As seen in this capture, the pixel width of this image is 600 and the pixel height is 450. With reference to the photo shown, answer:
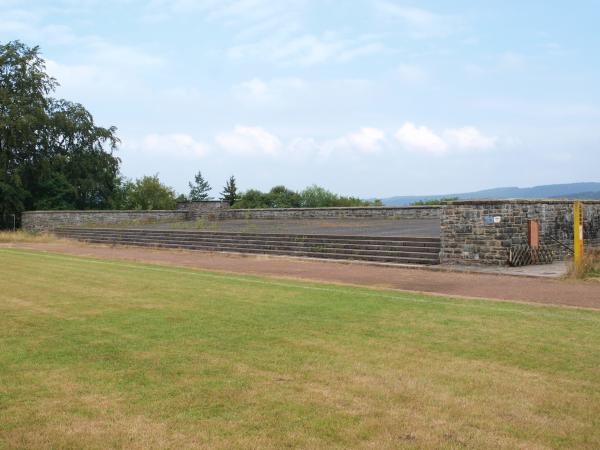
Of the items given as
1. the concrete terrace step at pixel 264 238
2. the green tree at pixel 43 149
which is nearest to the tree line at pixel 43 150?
the green tree at pixel 43 149

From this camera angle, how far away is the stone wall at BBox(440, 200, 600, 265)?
17.7 m

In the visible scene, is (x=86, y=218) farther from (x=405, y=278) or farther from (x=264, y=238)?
(x=405, y=278)

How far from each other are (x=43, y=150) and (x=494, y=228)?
131 ft

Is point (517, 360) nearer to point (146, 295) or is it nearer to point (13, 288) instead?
point (146, 295)

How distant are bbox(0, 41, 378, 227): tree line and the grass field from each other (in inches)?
1407

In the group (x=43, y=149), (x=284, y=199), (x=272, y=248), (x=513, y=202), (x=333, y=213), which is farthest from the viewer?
(x=284, y=199)

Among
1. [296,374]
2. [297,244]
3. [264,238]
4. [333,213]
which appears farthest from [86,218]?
[296,374]

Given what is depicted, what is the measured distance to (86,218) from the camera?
40625mm

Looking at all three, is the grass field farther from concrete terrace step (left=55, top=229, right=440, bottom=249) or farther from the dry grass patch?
the dry grass patch

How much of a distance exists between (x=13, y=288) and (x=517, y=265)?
1298 cm

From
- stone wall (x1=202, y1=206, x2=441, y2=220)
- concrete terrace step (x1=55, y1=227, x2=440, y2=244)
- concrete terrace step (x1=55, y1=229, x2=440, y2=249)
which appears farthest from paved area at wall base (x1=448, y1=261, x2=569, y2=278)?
stone wall (x1=202, y1=206, x2=441, y2=220)

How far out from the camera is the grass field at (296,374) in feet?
15.2

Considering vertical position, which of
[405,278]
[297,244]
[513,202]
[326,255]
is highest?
[513,202]

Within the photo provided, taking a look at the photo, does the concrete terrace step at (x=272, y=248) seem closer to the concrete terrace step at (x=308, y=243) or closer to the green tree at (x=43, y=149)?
the concrete terrace step at (x=308, y=243)
